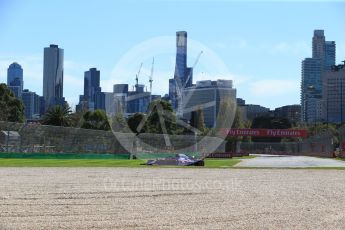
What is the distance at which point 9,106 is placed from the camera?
361ft

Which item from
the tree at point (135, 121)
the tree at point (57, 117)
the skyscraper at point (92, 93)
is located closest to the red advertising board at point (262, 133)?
the tree at point (135, 121)

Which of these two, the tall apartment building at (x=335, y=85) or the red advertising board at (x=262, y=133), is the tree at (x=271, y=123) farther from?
the red advertising board at (x=262, y=133)

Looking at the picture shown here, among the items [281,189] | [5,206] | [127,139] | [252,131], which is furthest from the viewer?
[252,131]

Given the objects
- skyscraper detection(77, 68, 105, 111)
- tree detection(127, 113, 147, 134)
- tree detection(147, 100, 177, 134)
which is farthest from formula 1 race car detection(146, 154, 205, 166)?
skyscraper detection(77, 68, 105, 111)

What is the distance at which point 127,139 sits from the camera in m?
82.9

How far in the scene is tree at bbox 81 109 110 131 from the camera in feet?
394

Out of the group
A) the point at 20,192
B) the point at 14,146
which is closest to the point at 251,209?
the point at 20,192

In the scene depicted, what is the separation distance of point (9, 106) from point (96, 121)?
20510 millimetres

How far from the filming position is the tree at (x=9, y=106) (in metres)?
106

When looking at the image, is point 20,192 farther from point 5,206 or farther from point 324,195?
point 324,195

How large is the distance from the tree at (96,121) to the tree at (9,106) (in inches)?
557

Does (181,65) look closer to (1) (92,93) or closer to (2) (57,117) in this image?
(2) (57,117)

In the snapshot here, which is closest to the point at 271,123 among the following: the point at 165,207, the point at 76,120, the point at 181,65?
the point at 76,120

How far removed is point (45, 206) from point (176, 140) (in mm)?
82630
